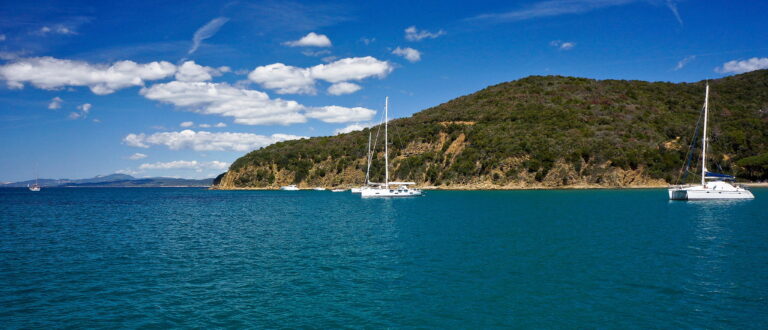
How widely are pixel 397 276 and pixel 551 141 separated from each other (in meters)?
95.4

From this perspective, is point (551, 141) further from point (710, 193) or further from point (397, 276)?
point (397, 276)

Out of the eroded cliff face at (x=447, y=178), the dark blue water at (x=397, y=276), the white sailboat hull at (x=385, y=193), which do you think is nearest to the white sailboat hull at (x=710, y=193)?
the dark blue water at (x=397, y=276)

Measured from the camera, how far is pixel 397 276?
20125mm

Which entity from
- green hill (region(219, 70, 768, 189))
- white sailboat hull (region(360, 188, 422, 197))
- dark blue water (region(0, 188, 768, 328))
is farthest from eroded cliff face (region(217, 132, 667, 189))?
dark blue water (region(0, 188, 768, 328))

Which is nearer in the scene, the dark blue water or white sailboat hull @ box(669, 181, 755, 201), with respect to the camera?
the dark blue water

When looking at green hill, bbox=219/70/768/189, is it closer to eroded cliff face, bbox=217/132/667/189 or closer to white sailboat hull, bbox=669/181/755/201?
eroded cliff face, bbox=217/132/667/189

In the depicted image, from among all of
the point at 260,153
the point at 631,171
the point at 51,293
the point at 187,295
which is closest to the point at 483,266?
the point at 187,295

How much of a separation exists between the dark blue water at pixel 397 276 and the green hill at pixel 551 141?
68596 mm

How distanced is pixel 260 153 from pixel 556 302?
485 feet

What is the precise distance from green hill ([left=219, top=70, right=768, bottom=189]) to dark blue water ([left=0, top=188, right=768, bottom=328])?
225 ft

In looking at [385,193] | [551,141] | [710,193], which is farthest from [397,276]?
[551,141]

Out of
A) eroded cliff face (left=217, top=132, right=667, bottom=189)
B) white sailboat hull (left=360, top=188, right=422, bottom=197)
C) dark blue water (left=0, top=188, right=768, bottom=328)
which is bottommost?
dark blue water (left=0, top=188, right=768, bottom=328)

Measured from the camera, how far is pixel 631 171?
331 ft

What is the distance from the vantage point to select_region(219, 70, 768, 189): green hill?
102125mm
